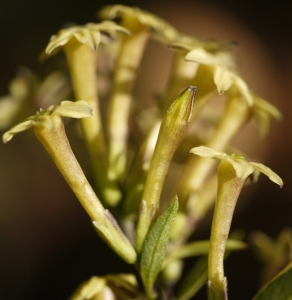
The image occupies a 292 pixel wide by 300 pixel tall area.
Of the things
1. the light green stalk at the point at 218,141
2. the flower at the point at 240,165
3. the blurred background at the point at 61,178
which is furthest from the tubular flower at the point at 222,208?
the blurred background at the point at 61,178

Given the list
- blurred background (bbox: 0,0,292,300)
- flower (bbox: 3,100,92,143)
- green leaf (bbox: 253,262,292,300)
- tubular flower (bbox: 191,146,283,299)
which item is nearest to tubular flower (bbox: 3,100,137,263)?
flower (bbox: 3,100,92,143)

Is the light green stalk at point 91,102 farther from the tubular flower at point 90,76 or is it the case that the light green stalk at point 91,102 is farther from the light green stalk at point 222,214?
the light green stalk at point 222,214

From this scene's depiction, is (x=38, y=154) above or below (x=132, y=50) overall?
below

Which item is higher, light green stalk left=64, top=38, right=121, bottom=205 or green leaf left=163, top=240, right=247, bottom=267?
light green stalk left=64, top=38, right=121, bottom=205

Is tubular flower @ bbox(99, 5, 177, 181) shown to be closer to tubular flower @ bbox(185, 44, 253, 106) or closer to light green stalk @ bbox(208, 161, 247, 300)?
tubular flower @ bbox(185, 44, 253, 106)

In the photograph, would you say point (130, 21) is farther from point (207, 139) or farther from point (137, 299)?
point (137, 299)

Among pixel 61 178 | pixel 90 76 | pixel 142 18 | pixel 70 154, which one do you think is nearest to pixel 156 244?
pixel 70 154

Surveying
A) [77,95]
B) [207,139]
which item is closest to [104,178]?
[77,95]
